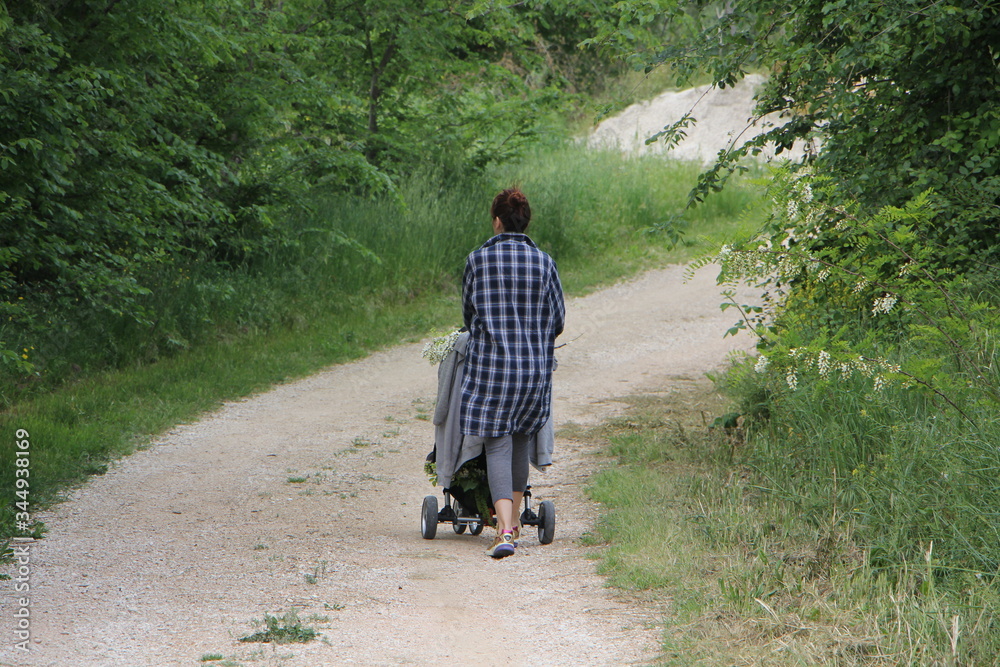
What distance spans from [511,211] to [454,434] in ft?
4.09

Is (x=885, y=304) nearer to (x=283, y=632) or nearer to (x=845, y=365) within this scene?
(x=845, y=365)

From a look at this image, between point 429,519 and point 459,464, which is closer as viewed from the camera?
point 459,464

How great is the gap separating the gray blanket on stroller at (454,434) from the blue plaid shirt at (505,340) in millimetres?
113

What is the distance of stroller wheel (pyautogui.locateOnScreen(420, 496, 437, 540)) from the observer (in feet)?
17.8

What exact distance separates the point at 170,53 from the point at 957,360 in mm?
6569

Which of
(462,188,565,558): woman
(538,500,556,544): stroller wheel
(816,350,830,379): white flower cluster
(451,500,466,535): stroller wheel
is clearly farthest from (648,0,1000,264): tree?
(451,500,466,535): stroller wheel

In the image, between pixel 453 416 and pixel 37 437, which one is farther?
pixel 37 437

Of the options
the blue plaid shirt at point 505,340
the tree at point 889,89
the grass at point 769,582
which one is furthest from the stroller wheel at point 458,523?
the tree at point 889,89

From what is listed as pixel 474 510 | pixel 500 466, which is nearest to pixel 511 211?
pixel 500 466

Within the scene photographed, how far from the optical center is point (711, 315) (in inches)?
529

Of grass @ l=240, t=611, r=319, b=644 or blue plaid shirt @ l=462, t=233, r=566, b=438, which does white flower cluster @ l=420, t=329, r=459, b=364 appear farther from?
grass @ l=240, t=611, r=319, b=644

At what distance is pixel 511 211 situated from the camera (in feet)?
17.1

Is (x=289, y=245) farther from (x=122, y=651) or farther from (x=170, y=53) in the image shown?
(x=122, y=651)

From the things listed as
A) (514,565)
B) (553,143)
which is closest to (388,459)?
(514,565)
